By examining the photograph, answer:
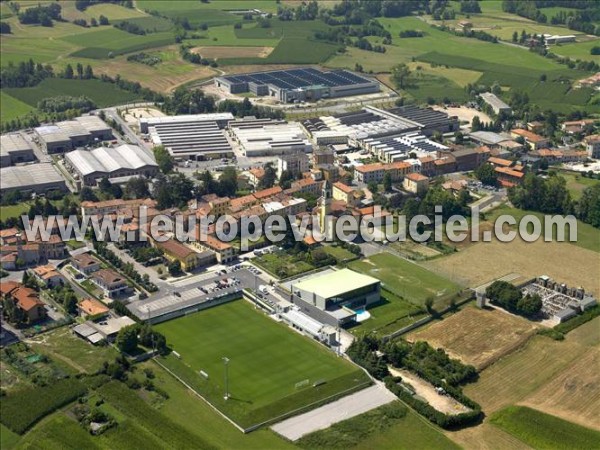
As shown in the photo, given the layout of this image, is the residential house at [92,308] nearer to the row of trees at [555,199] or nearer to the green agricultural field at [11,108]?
the row of trees at [555,199]

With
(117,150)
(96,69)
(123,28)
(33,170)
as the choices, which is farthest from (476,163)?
(123,28)

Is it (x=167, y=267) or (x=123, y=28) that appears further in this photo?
(x=123, y=28)

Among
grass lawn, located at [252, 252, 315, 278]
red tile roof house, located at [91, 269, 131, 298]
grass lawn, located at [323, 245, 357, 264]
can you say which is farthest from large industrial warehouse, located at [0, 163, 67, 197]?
grass lawn, located at [323, 245, 357, 264]

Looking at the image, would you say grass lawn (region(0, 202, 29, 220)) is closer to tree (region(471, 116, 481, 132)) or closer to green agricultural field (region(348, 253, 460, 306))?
green agricultural field (region(348, 253, 460, 306))

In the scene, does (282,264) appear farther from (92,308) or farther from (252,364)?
(92,308)

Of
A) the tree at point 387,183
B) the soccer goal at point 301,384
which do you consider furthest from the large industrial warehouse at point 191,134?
the soccer goal at point 301,384

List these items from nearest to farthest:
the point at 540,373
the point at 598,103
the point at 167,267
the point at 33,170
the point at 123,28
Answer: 1. the point at 540,373
2. the point at 167,267
3. the point at 33,170
4. the point at 598,103
5. the point at 123,28

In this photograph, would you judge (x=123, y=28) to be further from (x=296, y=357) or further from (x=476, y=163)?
(x=296, y=357)
